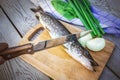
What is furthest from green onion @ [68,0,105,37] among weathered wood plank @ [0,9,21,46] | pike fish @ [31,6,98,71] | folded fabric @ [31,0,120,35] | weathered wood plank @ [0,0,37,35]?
weathered wood plank @ [0,9,21,46]

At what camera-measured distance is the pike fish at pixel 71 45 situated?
1098 mm

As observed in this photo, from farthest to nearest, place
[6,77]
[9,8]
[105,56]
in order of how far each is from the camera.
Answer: [9,8], [105,56], [6,77]

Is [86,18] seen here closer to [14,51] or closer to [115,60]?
[115,60]

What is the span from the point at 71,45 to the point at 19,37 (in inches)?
13.3

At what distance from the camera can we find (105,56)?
119 centimetres

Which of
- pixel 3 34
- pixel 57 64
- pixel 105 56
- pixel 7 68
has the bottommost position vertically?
pixel 105 56

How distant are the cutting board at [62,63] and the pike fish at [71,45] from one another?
0.11 ft

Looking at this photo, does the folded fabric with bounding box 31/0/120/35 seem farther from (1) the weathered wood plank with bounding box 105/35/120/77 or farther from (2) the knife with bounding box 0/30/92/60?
(2) the knife with bounding box 0/30/92/60

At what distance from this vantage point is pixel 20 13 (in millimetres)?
1434

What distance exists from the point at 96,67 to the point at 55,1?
24.9 inches

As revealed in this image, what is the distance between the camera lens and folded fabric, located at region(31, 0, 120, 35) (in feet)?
4.59

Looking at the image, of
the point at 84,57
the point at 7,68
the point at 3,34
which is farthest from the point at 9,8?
the point at 84,57

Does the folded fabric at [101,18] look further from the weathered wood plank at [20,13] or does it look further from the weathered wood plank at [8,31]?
the weathered wood plank at [8,31]

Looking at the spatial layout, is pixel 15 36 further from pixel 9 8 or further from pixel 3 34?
pixel 9 8
